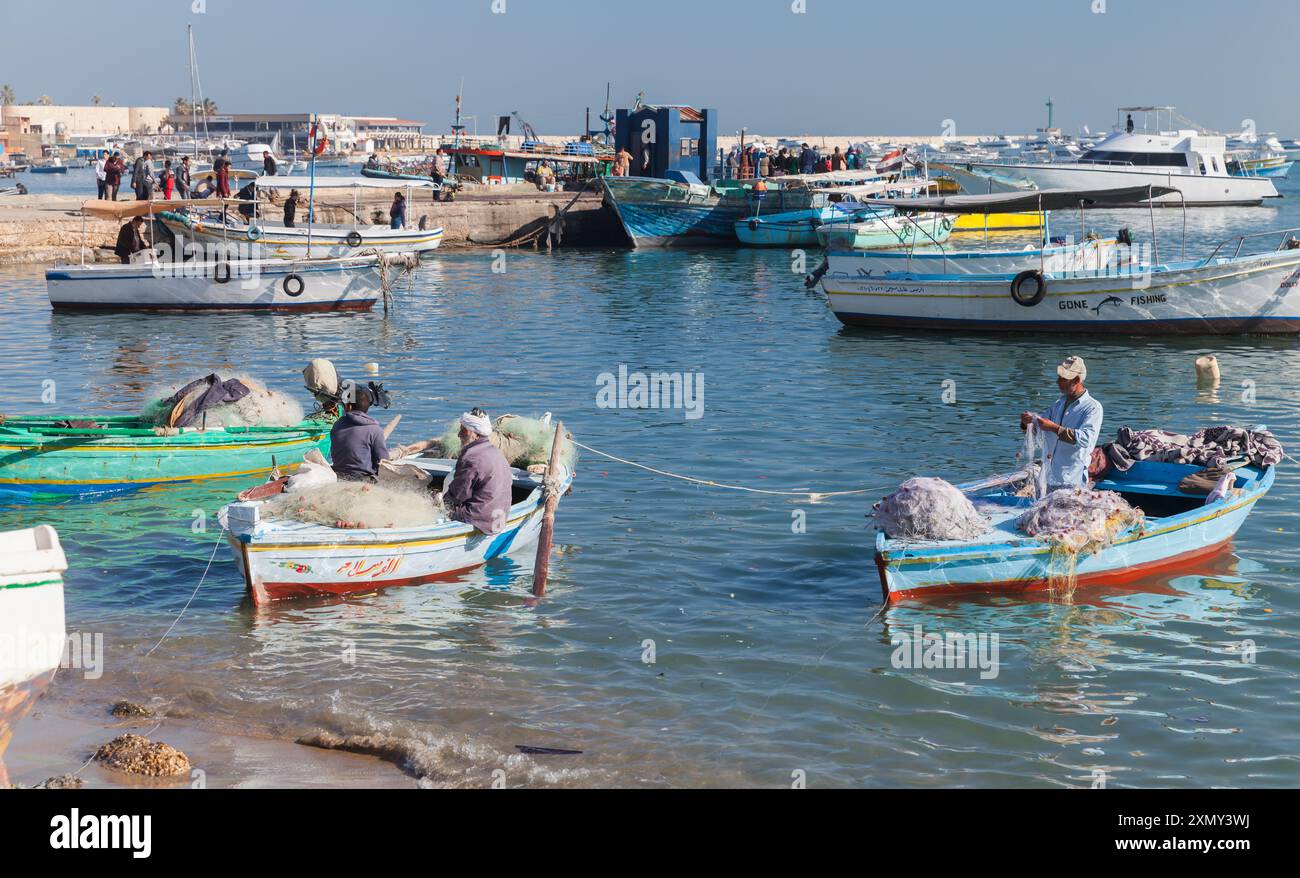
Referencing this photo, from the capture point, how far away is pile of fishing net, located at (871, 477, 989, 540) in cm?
1061

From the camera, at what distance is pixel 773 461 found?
16422 mm

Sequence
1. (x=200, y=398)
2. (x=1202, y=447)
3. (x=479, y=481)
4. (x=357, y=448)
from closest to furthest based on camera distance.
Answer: (x=479, y=481) → (x=357, y=448) → (x=1202, y=447) → (x=200, y=398)

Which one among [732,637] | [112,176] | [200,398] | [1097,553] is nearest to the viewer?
[732,637]

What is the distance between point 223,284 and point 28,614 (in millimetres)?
23696

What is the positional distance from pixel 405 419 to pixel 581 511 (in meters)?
5.41

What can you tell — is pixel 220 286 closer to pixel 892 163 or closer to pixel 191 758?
pixel 191 758

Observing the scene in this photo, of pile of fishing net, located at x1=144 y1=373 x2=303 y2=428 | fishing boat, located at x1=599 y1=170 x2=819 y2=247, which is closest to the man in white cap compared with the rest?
pile of fishing net, located at x1=144 y1=373 x2=303 y2=428

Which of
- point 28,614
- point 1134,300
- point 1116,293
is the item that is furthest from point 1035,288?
point 28,614

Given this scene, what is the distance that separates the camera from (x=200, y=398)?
15242 mm

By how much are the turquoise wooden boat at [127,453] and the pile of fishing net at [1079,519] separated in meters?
7.50
